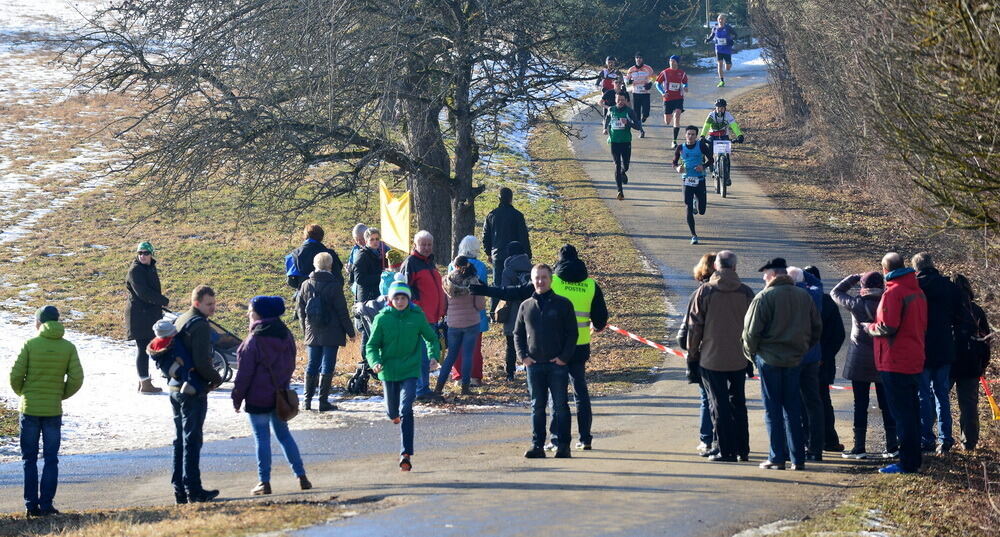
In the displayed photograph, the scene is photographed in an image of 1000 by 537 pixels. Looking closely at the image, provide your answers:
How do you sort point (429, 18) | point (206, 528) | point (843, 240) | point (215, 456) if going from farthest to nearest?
point (843, 240) → point (429, 18) → point (215, 456) → point (206, 528)

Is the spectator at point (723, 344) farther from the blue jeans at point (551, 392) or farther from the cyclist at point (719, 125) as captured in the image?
the cyclist at point (719, 125)

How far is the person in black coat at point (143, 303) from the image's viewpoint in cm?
1361

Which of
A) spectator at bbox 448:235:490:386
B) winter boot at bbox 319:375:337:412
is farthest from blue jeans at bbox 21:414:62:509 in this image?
spectator at bbox 448:235:490:386

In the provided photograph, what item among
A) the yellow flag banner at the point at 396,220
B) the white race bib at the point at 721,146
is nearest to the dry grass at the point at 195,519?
the yellow flag banner at the point at 396,220

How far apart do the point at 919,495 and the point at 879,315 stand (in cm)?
148

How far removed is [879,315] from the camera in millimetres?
9273

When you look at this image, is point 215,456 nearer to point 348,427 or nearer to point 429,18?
point 348,427

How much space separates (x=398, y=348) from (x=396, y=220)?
5471 mm

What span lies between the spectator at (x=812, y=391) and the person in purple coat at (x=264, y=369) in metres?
4.15

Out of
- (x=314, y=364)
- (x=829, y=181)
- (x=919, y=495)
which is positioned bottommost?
(x=919, y=495)

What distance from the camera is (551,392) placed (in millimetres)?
9844

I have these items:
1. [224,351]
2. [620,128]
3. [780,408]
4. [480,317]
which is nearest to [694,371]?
[780,408]

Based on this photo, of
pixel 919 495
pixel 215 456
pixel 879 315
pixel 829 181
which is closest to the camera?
pixel 919 495

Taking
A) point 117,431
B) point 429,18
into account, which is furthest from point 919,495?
point 429,18
